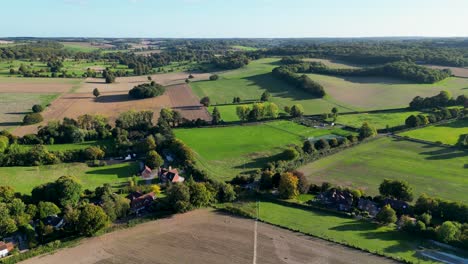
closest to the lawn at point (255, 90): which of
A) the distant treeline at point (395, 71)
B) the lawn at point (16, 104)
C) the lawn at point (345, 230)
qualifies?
the distant treeline at point (395, 71)

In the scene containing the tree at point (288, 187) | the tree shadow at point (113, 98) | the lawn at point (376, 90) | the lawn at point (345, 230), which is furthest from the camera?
the tree shadow at point (113, 98)

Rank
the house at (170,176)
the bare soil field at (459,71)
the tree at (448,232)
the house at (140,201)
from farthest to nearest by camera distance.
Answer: the bare soil field at (459,71) < the house at (170,176) < the house at (140,201) < the tree at (448,232)

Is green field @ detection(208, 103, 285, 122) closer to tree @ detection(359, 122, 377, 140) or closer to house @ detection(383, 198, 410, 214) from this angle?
tree @ detection(359, 122, 377, 140)

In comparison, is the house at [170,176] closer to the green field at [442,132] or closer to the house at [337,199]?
the house at [337,199]

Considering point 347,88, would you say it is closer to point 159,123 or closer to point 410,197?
point 159,123

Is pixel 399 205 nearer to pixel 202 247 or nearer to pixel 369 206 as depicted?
pixel 369 206

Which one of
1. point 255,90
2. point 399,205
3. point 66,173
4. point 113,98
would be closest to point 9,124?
point 113,98

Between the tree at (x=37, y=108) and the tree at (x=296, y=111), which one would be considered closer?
the tree at (x=37, y=108)
